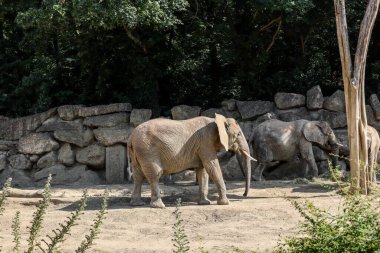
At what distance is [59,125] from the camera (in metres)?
15.2

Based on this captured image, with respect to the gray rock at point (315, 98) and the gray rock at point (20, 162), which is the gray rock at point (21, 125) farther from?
the gray rock at point (315, 98)

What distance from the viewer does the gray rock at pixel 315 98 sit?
14.8 m

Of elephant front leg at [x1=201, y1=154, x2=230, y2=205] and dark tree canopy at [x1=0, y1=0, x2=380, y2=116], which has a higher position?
dark tree canopy at [x1=0, y1=0, x2=380, y2=116]

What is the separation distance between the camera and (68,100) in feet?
54.2

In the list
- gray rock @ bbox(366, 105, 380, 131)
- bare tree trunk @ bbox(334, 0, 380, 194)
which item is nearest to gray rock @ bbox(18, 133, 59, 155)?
gray rock @ bbox(366, 105, 380, 131)

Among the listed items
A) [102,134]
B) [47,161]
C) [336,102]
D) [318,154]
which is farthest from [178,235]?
[47,161]

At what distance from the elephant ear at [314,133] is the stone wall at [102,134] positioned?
1.84ft

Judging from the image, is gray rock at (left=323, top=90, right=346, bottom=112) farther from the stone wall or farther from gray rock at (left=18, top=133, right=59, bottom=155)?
gray rock at (left=18, top=133, right=59, bottom=155)

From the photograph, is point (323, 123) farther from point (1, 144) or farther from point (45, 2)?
point (1, 144)

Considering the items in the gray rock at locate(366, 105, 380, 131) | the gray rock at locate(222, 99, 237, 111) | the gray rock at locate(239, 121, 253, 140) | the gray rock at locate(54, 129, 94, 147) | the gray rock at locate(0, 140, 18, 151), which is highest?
the gray rock at locate(222, 99, 237, 111)

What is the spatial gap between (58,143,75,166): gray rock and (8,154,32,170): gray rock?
2.46ft

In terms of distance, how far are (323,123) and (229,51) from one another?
2.98m

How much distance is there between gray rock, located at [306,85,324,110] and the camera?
14.8m

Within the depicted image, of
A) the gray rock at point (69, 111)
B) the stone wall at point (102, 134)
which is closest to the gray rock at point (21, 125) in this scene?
the stone wall at point (102, 134)
